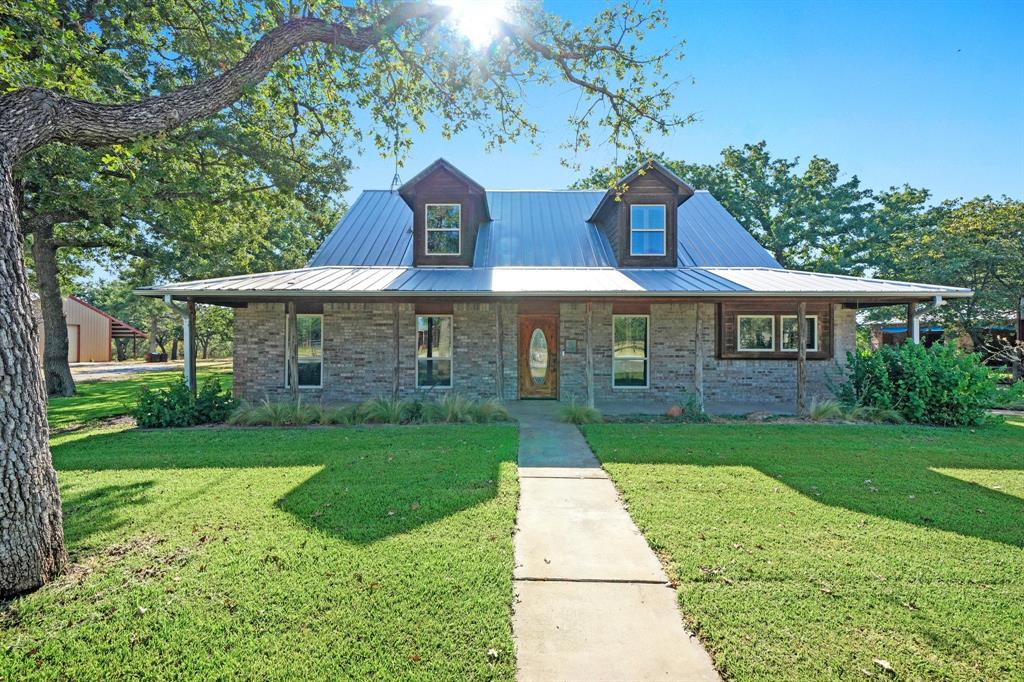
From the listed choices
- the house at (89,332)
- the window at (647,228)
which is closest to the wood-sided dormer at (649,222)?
the window at (647,228)

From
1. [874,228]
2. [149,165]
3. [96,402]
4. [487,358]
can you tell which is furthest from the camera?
[874,228]

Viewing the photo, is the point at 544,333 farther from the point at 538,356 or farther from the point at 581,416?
the point at 581,416

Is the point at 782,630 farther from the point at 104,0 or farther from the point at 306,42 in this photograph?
the point at 104,0

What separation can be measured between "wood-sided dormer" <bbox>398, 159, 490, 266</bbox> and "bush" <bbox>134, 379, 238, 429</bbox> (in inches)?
217

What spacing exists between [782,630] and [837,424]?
7875 mm

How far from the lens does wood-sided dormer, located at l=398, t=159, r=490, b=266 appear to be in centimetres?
1190

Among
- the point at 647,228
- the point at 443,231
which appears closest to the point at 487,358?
the point at 443,231

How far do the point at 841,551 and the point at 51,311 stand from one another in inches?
792

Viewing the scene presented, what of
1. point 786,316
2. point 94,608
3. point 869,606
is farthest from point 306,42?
point 786,316

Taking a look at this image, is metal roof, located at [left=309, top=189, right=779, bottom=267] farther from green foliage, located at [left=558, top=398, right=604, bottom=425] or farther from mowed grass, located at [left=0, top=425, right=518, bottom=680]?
mowed grass, located at [left=0, top=425, right=518, bottom=680]

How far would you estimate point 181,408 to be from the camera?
355 inches

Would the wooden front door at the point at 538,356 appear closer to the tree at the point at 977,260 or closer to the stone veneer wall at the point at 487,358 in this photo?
the stone veneer wall at the point at 487,358

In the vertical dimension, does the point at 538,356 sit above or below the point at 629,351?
below

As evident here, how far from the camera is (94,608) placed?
300 centimetres
